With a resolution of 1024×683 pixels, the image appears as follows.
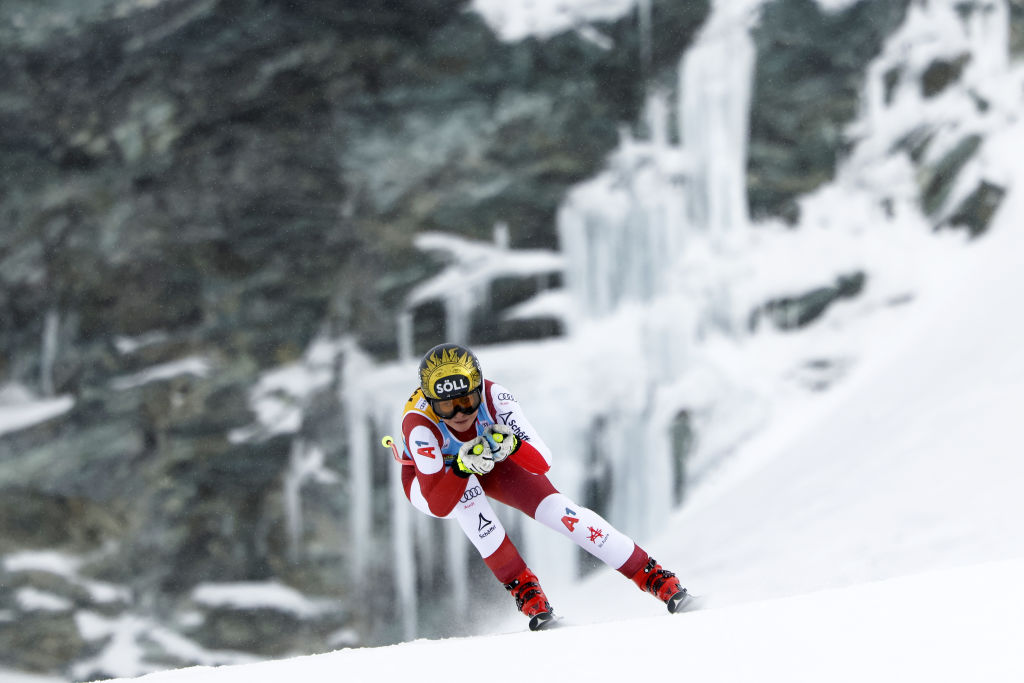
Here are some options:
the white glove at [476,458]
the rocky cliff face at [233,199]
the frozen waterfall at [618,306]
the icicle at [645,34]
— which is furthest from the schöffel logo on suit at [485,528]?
the icicle at [645,34]

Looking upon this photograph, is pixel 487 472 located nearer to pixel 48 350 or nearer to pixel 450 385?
pixel 450 385

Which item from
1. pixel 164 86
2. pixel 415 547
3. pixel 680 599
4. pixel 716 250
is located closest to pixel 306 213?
pixel 164 86

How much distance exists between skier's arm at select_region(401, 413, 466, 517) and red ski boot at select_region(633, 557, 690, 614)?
2.78 feet

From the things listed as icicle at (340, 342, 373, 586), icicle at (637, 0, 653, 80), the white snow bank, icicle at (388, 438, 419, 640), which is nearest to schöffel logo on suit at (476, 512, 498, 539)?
the white snow bank

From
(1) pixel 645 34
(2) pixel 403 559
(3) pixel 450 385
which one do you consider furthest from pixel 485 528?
(1) pixel 645 34

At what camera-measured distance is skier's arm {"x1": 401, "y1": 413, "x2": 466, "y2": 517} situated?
3.71 m

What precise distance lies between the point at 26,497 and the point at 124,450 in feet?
4.50

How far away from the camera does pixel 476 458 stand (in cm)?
359

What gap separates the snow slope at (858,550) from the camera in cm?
223

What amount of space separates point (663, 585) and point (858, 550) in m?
2.80

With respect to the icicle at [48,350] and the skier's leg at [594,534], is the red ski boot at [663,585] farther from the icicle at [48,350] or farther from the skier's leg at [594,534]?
the icicle at [48,350]

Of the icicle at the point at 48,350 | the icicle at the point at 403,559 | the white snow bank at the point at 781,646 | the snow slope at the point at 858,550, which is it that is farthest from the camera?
the icicle at the point at 48,350

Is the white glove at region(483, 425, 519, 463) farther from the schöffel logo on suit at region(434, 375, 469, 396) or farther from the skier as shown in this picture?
the schöffel logo on suit at region(434, 375, 469, 396)

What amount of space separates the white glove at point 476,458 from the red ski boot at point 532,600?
19.5 inches
